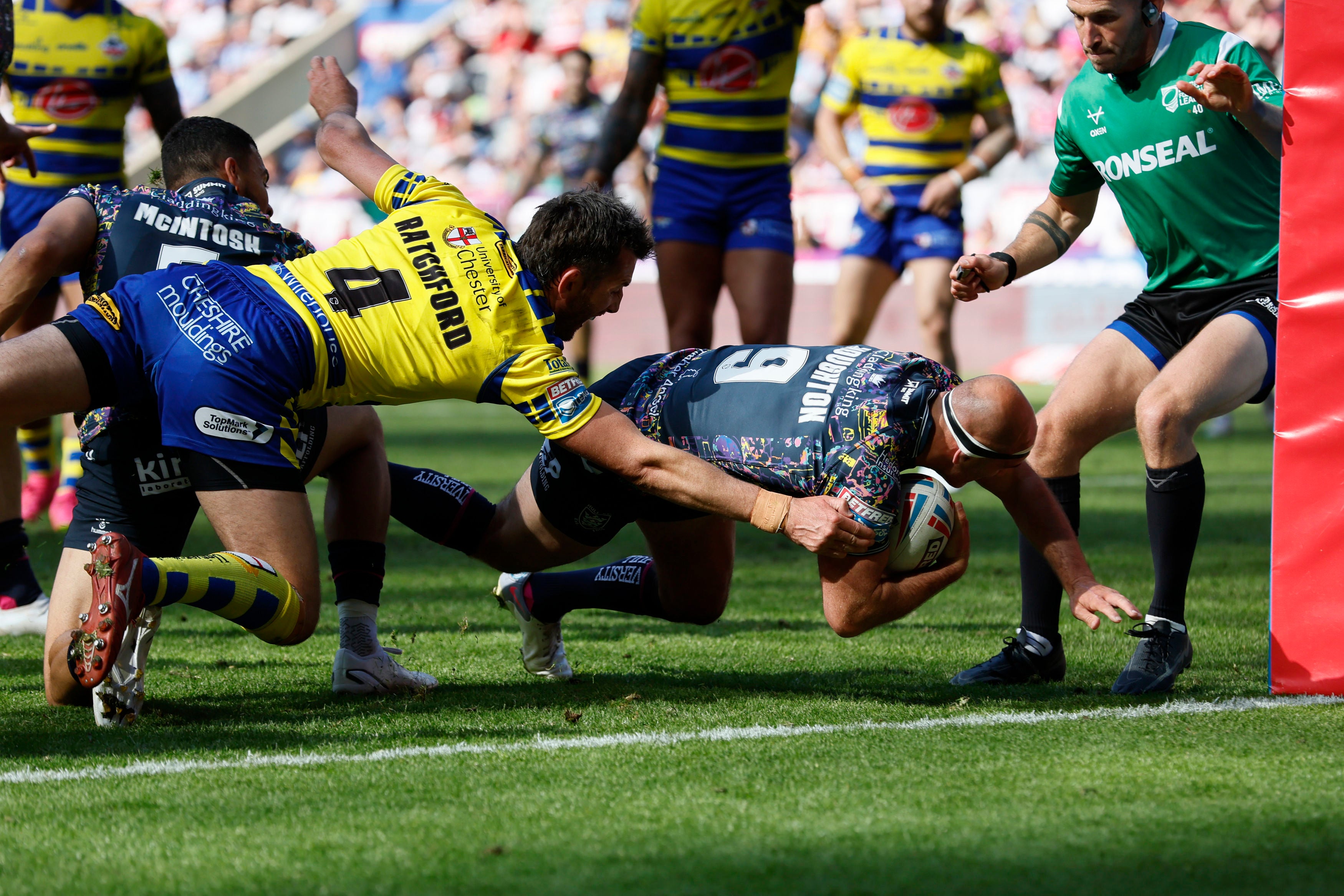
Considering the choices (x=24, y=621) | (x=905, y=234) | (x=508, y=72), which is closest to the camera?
(x=24, y=621)

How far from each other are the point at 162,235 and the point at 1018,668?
2.68m

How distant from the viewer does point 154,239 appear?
414cm

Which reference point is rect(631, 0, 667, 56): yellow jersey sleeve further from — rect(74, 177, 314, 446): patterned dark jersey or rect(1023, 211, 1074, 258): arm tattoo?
rect(74, 177, 314, 446): patterned dark jersey

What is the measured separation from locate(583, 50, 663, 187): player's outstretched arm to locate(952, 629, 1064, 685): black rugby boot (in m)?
3.60

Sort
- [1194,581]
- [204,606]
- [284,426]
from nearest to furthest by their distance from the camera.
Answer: [204,606], [284,426], [1194,581]

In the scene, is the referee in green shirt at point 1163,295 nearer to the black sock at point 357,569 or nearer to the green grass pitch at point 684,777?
the green grass pitch at point 684,777

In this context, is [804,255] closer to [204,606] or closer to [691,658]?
[691,658]

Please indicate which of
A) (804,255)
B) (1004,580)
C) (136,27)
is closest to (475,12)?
(804,255)

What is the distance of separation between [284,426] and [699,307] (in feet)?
12.5

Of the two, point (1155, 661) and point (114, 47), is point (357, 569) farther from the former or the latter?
point (114, 47)

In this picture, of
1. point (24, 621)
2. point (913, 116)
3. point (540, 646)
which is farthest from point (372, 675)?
point (913, 116)

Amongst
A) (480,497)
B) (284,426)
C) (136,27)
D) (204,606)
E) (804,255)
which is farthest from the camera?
(804,255)

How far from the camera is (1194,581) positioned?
6.12 meters

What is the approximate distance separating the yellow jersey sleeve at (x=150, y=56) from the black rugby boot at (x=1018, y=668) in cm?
501
